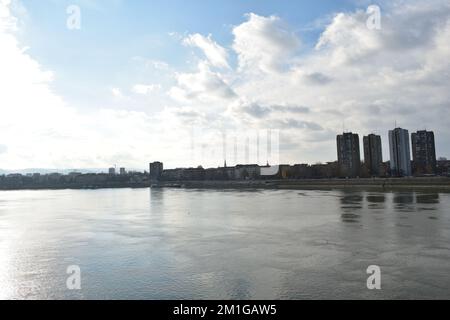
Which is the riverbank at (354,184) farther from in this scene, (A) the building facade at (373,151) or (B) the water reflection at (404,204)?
Result: (A) the building facade at (373,151)

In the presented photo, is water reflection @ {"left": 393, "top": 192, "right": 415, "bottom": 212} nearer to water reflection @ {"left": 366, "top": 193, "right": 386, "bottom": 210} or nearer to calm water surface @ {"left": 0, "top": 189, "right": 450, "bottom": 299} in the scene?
water reflection @ {"left": 366, "top": 193, "right": 386, "bottom": 210}

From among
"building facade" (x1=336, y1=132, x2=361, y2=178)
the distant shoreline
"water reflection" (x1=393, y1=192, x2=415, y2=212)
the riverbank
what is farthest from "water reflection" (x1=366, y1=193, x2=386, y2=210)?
"building facade" (x1=336, y1=132, x2=361, y2=178)

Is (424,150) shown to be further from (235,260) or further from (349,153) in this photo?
(235,260)

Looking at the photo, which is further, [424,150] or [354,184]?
[424,150]

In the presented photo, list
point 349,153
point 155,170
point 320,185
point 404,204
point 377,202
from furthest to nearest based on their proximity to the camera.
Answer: point 155,170
point 349,153
point 320,185
point 377,202
point 404,204

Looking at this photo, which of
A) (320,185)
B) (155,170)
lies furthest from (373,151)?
(155,170)

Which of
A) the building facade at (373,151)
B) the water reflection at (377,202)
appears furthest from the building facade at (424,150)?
the water reflection at (377,202)

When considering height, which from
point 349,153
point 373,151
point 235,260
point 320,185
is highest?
point 373,151
